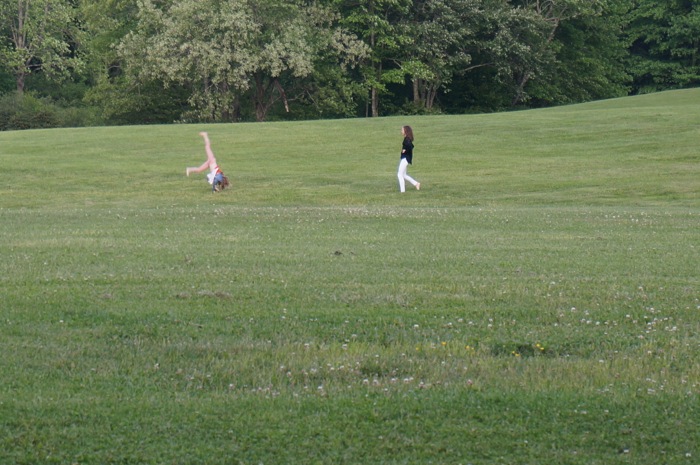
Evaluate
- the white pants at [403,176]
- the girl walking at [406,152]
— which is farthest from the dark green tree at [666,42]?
the girl walking at [406,152]

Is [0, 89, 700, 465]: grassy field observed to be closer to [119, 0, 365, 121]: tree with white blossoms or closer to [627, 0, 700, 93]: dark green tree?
[119, 0, 365, 121]: tree with white blossoms

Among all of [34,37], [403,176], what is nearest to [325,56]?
[34,37]

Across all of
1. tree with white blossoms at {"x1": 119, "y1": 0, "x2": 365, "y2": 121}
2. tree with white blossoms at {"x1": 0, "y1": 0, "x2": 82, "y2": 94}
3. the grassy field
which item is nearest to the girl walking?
the grassy field

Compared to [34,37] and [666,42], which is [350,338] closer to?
[666,42]

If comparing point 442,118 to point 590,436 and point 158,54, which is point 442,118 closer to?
point 158,54

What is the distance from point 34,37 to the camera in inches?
2904

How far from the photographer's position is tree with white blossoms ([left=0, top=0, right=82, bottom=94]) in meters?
72.6

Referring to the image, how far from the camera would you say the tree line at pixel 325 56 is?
58875 mm

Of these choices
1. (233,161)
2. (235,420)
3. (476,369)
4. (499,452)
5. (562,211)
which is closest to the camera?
(499,452)

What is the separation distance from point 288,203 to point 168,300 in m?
18.1

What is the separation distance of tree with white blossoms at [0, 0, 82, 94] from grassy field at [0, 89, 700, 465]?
56.2 meters

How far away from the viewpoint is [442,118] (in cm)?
Answer: 4506

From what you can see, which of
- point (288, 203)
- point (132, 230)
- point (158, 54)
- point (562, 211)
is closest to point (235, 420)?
point (132, 230)

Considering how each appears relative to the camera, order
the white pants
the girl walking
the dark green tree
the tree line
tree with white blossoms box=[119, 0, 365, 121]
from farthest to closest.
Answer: the dark green tree, the tree line, tree with white blossoms box=[119, 0, 365, 121], the white pants, the girl walking
